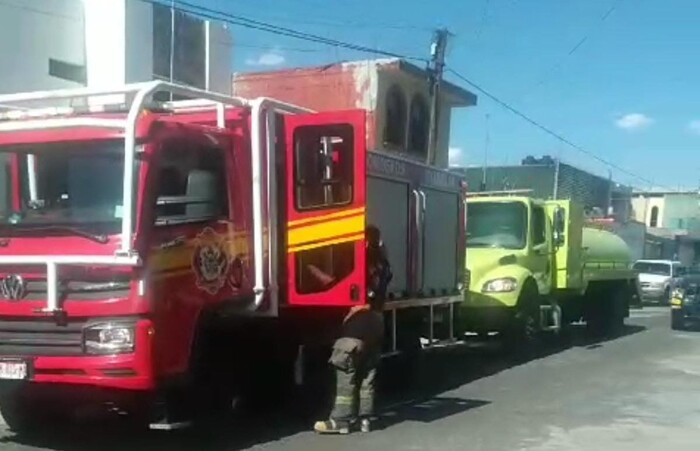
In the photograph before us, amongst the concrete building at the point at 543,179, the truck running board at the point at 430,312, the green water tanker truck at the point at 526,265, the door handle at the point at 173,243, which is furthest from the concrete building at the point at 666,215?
the door handle at the point at 173,243

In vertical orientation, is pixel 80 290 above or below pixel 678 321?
above

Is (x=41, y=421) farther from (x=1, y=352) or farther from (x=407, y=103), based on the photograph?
(x=407, y=103)

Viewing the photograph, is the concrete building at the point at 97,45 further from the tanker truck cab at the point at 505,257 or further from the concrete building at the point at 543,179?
the concrete building at the point at 543,179

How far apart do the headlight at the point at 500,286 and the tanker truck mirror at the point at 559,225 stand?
254 cm

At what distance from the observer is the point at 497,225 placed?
17.0 meters

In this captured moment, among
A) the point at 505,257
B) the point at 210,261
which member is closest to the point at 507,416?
the point at 210,261

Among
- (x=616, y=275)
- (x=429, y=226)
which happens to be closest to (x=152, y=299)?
(x=429, y=226)

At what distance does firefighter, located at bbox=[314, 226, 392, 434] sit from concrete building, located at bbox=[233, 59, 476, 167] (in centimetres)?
1840

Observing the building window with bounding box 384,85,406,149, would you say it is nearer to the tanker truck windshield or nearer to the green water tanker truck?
the green water tanker truck

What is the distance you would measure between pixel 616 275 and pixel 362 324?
527 inches

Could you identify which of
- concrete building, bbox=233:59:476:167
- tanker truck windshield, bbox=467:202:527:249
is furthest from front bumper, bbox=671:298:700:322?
concrete building, bbox=233:59:476:167

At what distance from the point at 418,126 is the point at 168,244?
81.0 feet

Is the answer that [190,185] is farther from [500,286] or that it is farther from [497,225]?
[497,225]

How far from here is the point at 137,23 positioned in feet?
60.4
